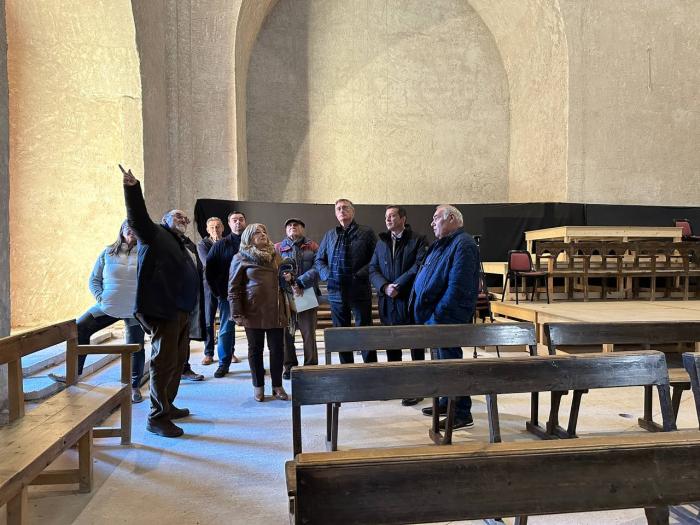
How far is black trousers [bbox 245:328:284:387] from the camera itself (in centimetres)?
354

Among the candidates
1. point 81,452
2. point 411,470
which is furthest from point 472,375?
point 81,452

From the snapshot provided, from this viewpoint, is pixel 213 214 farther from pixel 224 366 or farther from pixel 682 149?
pixel 682 149

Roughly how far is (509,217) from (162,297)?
820 centimetres

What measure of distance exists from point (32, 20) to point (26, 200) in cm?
217

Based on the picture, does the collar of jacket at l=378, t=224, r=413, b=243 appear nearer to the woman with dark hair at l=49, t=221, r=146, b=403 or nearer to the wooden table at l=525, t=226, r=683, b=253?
the woman with dark hair at l=49, t=221, r=146, b=403

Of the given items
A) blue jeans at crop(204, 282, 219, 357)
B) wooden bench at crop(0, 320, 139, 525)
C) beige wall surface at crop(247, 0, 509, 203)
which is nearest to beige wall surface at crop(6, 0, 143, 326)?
blue jeans at crop(204, 282, 219, 357)

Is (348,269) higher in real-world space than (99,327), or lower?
higher

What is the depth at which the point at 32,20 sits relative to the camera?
5.58 meters

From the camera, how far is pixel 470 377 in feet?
6.03

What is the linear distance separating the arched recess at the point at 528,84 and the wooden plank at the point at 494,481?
26.3 ft

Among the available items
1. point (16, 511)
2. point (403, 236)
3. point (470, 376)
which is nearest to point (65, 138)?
point (403, 236)

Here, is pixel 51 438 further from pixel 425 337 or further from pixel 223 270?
pixel 223 270

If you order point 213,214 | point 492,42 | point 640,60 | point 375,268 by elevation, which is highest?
point 492,42

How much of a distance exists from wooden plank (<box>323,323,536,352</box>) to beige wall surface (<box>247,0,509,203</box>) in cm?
786
